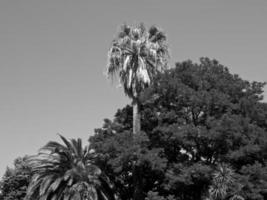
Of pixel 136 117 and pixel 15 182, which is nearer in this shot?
pixel 136 117

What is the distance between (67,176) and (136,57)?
1125 cm

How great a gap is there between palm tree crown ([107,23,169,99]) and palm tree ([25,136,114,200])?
6.93 meters

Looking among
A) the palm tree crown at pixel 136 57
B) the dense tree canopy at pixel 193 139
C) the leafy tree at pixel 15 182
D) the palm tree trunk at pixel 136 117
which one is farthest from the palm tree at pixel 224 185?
the leafy tree at pixel 15 182

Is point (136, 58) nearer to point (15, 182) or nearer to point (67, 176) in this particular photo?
point (67, 176)

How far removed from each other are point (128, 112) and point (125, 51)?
523cm

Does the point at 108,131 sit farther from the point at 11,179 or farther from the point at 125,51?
the point at 11,179

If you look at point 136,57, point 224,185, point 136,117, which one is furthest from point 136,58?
point 224,185

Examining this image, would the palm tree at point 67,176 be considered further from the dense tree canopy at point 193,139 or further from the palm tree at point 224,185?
the palm tree at point 224,185

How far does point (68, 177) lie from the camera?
1412 inches

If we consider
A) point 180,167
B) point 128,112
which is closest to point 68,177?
point 128,112

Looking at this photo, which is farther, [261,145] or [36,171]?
[36,171]

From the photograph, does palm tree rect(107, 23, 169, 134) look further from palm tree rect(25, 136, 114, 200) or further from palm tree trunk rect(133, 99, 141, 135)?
palm tree rect(25, 136, 114, 200)

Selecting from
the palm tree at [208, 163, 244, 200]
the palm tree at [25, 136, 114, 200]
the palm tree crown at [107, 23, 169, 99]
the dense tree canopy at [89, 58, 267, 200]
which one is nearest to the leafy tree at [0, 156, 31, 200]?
the palm tree at [25, 136, 114, 200]

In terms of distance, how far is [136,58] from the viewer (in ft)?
122
